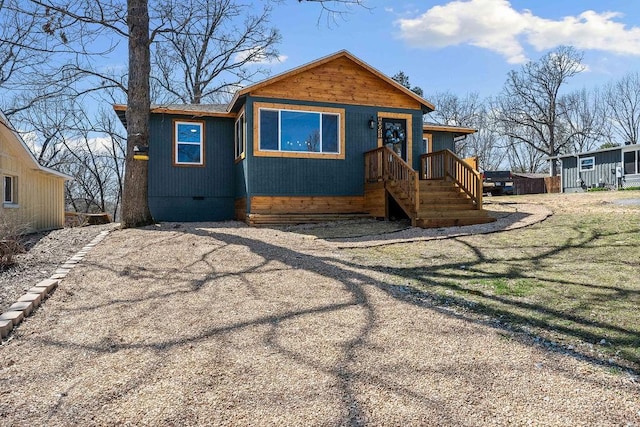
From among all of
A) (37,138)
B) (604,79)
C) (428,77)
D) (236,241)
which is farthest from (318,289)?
(604,79)

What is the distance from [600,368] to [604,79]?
141 ft

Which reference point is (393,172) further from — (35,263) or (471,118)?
(471,118)

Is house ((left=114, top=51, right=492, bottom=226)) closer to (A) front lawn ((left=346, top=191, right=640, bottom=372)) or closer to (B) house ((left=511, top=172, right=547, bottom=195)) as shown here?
(A) front lawn ((left=346, top=191, right=640, bottom=372))

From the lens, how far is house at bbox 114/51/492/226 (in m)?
10.0

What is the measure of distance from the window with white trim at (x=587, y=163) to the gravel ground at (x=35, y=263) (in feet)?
78.2

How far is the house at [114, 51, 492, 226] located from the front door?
0.09ft

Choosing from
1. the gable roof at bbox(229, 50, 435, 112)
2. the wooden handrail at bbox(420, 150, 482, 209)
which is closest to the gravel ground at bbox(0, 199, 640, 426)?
the wooden handrail at bbox(420, 150, 482, 209)

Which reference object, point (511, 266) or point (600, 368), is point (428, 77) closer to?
point (511, 266)

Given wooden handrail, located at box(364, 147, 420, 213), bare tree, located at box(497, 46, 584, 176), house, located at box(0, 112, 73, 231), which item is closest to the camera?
wooden handrail, located at box(364, 147, 420, 213)

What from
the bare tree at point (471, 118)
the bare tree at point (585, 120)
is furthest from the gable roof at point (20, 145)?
the bare tree at point (585, 120)

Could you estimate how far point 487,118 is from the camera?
130 feet

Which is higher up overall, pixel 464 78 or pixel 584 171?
pixel 464 78

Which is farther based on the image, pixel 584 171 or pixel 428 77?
pixel 428 77

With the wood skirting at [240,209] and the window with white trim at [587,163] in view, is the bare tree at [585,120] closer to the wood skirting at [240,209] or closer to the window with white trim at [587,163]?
the window with white trim at [587,163]
